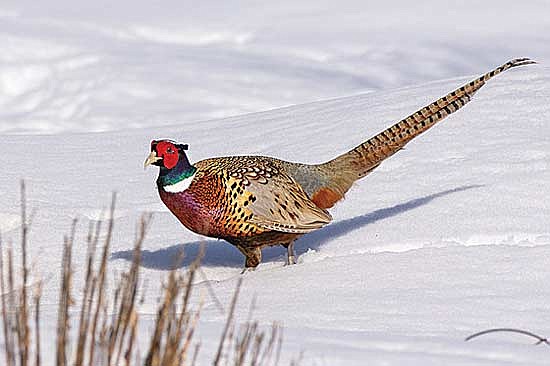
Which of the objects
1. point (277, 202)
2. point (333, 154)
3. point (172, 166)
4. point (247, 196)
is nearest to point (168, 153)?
point (172, 166)

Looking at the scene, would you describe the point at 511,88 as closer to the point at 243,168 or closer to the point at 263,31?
the point at 243,168

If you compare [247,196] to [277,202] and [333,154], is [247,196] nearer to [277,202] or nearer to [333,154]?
[277,202]

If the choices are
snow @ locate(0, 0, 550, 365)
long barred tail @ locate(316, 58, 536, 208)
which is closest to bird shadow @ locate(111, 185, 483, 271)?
snow @ locate(0, 0, 550, 365)

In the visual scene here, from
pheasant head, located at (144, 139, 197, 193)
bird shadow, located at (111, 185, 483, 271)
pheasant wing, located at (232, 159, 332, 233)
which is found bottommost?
bird shadow, located at (111, 185, 483, 271)

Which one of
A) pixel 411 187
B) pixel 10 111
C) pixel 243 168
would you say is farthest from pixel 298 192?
pixel 10 111

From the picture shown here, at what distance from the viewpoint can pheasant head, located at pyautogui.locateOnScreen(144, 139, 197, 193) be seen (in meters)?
4.34

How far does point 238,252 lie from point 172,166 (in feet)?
2.72

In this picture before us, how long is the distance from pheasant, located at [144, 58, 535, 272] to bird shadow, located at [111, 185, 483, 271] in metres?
0.23

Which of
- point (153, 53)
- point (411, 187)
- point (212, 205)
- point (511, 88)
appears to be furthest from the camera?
point (153, 53)

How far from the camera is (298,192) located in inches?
181

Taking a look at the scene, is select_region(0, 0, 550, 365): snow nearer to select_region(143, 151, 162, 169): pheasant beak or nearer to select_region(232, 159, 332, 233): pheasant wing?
select_region(232, 159, 332, 233): pheasant wing

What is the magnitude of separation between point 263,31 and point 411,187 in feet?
A: 26.8

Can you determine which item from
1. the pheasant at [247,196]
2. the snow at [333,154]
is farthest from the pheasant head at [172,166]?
the snow at [333,154]

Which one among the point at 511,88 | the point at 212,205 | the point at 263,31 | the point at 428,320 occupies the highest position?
the point at 263,31
